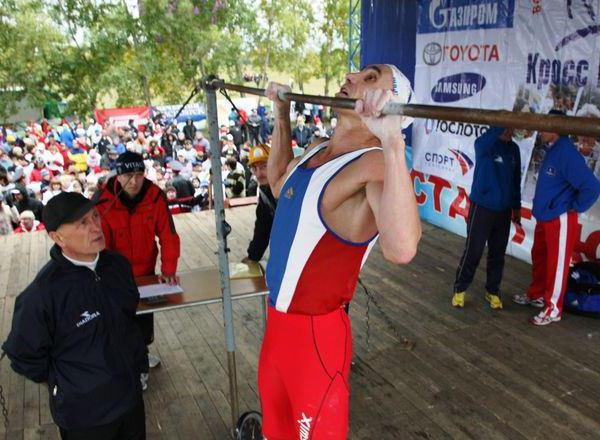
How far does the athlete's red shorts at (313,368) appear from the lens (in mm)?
1850

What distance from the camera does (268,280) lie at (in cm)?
194

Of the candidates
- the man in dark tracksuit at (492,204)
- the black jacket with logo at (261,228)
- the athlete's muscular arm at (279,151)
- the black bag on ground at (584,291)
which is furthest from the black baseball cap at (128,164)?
the black bag on ground at (584,291)

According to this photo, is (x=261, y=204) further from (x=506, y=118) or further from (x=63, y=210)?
(x=506, y=118)

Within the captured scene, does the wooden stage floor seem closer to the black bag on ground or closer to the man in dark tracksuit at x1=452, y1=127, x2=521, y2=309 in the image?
the black bag on ground

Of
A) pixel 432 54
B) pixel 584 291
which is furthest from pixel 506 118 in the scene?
pixel 432 54

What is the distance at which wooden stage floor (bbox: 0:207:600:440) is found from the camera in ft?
10.4

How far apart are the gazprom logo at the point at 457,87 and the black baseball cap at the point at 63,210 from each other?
4842 millimetres

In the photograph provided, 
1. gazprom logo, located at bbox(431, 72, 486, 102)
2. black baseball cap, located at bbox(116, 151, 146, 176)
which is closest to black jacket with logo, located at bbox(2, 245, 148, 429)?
black baseball cap, located at bbox(116, 151, 146, 176)

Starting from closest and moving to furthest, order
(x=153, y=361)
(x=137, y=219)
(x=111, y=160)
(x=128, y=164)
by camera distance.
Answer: (x=128, y=164)
(x=137, y=219)
(x=153, y=361)
(x=111, y=160)

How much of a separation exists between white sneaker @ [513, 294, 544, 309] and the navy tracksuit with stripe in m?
0.22

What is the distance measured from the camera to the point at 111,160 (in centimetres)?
1277

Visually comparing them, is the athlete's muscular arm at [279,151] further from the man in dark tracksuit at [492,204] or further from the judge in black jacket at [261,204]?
the man in dark tracksuit at [492,204]

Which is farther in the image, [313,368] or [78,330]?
[78,330]

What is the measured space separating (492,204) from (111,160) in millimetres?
10230
